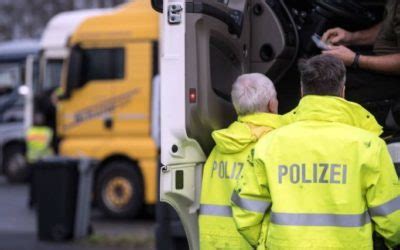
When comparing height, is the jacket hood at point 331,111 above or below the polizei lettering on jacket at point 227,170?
above

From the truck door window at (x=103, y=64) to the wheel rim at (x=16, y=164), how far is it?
646cm

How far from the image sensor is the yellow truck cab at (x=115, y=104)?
12.0 meters

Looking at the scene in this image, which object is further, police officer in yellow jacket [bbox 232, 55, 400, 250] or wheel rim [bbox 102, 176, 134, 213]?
wheel rim [bbox 102, 176, 134, 213]

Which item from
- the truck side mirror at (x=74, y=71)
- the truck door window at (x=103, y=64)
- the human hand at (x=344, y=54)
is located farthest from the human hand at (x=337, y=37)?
the truck side mirror at (x=74, y=71)

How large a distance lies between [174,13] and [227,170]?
2.64ft

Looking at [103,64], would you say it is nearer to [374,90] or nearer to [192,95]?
[374,90]

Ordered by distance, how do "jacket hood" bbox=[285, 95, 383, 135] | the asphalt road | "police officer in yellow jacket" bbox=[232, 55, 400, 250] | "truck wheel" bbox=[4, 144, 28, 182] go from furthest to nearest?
1. "truck wheel" bbox=[4, 144, 28, 182]
2. the asphalt road
3. "jacket hood" bbox=[285, 95, 383, 135]
4. "police officer in yellow jacket" bbox=[232, 55, 400, 250]

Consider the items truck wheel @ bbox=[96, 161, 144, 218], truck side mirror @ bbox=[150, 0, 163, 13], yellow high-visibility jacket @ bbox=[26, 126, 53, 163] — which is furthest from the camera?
yellow high-visibility jacket @ bbox=[26, 126, 53, 163]

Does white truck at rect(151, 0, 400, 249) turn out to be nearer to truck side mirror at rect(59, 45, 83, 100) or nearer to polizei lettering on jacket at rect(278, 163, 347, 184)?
polizei lettering on jacket at rect(278, 163, 347, 184)

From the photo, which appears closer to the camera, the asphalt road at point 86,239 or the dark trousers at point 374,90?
the dark trousers at point 374,90

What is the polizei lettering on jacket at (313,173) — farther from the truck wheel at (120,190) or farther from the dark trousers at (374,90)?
the truck wheel at (120,190)

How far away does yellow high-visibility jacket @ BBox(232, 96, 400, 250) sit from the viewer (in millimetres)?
3412

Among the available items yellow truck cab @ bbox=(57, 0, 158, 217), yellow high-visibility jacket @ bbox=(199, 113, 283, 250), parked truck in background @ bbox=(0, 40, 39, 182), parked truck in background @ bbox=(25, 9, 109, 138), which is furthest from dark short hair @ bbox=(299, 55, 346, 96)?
parked truck in background @ bbox=(0, 40, 39, 182)

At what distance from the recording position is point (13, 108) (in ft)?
60.7
